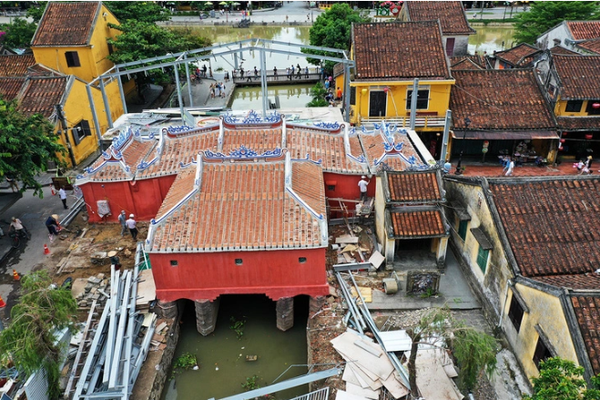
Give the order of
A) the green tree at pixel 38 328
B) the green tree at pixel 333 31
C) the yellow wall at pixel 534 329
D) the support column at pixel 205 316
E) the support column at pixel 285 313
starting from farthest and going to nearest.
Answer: the green tree at pixel 333 31
the support column at pixel 285 313
the support column at pixel 205 316
the green tree at pixel 38 328
the yellow wall at pixel 534 329

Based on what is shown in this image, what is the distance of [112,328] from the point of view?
16812mm

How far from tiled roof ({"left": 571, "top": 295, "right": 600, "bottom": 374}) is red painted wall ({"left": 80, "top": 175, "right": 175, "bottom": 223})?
1787 centimetres

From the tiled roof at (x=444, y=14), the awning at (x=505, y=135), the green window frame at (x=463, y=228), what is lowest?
the green window frame at (x=463, y=228)

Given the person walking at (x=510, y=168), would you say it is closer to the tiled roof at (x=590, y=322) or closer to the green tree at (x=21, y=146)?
the tiled roof at (x=590, y=322)

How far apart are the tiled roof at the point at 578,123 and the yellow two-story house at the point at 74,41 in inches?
1225

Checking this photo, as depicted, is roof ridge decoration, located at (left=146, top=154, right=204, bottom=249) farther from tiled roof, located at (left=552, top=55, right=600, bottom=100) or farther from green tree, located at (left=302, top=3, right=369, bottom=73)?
green tree, located at (left=302, top=3, right=369, bottom=73)

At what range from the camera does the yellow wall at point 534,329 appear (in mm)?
12555

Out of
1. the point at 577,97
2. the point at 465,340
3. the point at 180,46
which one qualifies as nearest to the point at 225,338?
the point at 465,340

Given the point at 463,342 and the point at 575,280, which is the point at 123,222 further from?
the point at 575,280

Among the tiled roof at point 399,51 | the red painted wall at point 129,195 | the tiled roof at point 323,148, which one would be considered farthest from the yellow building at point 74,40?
the tiled roof at point 399,51

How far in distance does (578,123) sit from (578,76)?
9.49ft

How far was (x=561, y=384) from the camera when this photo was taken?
941 centimetres

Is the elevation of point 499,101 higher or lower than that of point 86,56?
lower

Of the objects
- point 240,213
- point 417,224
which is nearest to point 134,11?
point 240,213
